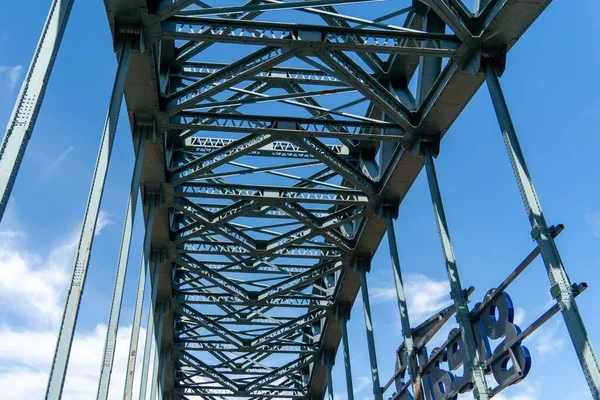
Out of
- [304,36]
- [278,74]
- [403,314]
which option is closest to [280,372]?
[403,314]

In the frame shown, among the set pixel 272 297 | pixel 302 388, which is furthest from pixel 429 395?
pixel 302 388

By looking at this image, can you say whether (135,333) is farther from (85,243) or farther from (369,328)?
(369,328)

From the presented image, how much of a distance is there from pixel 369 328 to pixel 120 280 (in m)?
10.6

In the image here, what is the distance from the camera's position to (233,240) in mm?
24109

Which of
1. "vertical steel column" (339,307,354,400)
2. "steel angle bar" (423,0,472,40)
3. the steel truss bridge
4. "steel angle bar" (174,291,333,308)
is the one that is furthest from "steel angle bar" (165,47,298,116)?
"steel angle bar" (174,291,333,308)

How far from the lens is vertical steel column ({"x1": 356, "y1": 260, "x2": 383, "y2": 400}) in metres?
20.5

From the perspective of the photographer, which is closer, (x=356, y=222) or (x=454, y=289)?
(x=454, y=289)

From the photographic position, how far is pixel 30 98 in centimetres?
854

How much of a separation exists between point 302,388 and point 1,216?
3306 cm

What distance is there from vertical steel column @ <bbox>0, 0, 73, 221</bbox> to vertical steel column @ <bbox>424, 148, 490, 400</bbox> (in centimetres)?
1041

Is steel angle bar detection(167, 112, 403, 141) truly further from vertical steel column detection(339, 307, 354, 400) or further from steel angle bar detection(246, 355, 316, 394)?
steel angle bar detection(246, 355, 316, 394)

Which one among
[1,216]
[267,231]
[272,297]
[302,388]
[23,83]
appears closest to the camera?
[1,216]

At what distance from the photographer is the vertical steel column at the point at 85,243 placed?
32.5 ft

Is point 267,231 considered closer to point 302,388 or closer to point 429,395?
point 429,395
